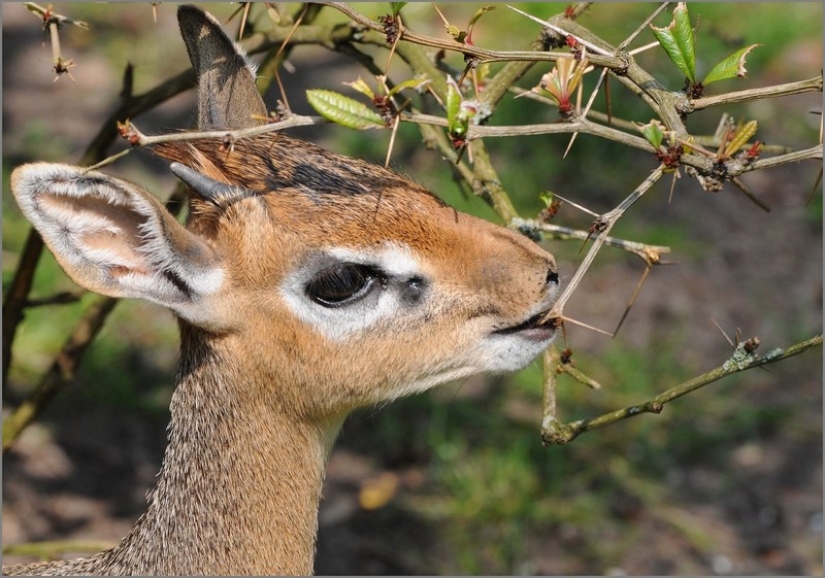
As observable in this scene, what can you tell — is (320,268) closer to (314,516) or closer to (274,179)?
(274,179)

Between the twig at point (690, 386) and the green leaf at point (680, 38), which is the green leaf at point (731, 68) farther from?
the twig at point (690, 386)

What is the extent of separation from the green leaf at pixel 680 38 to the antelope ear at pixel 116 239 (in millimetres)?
1189

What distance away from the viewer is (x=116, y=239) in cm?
255

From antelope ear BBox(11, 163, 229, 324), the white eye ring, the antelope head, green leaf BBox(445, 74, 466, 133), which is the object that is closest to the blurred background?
the antelope head

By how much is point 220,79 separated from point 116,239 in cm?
70

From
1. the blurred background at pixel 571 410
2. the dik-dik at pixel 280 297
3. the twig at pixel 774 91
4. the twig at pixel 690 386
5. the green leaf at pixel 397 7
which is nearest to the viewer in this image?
the twig at pixel 774 91

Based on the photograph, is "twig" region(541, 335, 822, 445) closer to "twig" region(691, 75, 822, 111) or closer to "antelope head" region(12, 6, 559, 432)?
"antelope head" region(12, 6, 559, 432)

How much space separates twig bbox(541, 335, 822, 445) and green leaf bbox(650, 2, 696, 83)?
71cm

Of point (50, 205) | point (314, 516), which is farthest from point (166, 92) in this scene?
point (314, 516)

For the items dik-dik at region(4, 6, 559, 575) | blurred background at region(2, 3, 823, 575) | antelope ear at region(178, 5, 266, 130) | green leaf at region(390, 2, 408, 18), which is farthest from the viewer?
blurred background at region(2, 3, 823, 575)

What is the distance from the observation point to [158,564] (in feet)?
9.76

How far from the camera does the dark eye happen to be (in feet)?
8.73

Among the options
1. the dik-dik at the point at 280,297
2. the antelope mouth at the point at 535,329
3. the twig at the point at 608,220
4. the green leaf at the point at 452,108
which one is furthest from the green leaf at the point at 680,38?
the antelope mouth at the point at 535,329

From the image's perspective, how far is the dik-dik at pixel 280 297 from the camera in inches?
103
